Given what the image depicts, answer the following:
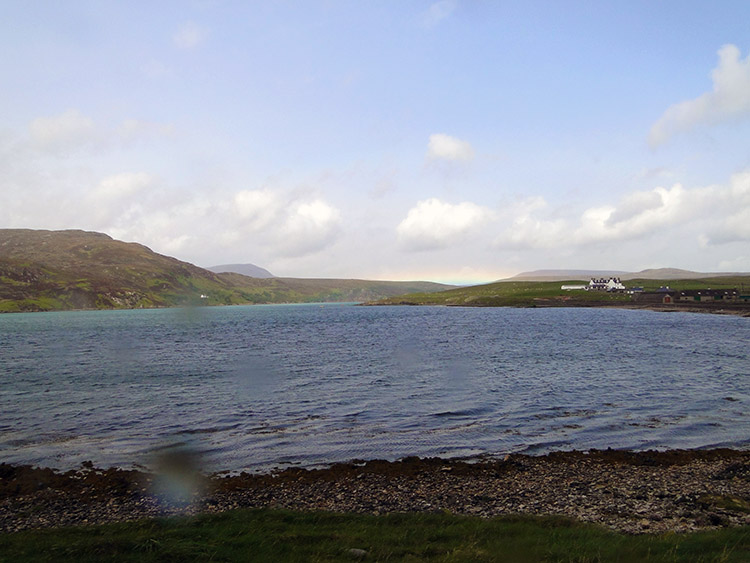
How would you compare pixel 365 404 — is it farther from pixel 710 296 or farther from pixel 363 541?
pixel 710 296

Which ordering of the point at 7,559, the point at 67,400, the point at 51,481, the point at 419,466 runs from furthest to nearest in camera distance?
the point at 67,400 → the point at 419,466 → the point at 51,481 → the point at 7,559

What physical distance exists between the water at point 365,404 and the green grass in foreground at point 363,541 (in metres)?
8.31

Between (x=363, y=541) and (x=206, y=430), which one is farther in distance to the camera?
(x=206, y=430)

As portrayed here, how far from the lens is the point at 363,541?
44.3ft

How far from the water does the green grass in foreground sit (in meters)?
8.31

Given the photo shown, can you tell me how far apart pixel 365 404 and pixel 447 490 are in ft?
57.8

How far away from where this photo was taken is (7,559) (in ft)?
39.3

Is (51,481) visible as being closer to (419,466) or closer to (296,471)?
(296,471)

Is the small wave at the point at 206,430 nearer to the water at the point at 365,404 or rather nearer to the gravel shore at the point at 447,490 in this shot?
the water at the point at 365,404

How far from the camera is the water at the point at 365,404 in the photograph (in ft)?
85.5

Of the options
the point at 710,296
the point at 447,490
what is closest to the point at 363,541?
the point at 447,490

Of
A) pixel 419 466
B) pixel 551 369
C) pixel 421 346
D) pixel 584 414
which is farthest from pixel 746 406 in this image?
pixel 421 346

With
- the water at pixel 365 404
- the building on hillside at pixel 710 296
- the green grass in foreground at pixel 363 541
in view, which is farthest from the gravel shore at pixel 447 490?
the building on hillside at pixel 710 296

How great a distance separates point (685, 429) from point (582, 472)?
39.3ft
